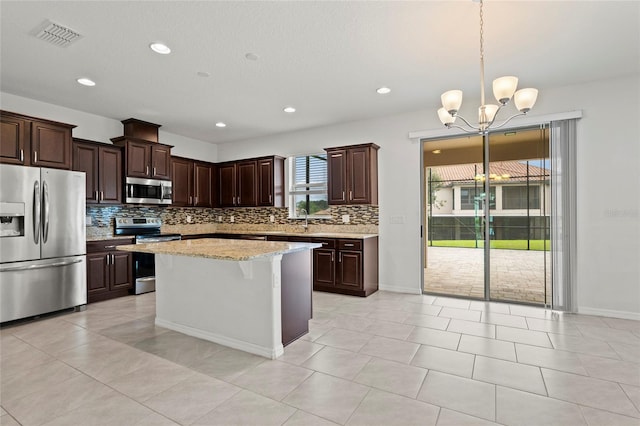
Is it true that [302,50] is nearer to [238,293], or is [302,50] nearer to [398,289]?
[238,293]

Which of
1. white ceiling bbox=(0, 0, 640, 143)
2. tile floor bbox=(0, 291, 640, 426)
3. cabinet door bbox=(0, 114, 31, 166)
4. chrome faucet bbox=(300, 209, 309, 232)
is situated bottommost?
tile floor bbox=(0, 291, 640, 426)

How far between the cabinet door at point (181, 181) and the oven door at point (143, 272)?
3.90 ft

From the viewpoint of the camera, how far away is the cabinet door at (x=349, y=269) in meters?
4.77

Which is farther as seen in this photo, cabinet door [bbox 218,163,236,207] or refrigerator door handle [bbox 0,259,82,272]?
cabinet door [bbox 218,163,236,207]

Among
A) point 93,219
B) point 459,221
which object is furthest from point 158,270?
point 459,221

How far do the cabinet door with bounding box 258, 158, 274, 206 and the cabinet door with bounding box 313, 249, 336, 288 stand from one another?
61.3 inches

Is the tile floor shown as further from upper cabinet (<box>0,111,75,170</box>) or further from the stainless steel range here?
upper cabinet (<box>0,111,75,170</box>)

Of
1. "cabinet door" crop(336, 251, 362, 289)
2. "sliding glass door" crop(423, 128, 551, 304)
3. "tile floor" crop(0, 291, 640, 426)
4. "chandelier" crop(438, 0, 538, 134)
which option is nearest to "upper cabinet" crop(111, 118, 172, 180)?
"tile floor" crop(0, 291, 640, 426)

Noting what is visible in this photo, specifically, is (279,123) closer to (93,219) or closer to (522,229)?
(93,219)

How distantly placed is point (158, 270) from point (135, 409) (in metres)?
1.80

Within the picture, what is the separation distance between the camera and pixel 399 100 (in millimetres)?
4449

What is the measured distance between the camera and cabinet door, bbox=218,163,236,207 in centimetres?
654

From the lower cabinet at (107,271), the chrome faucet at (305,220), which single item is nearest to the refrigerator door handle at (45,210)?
the lower cabinet at (107,271)

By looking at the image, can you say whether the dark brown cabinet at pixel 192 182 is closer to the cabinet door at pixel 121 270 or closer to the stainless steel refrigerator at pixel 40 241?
the cabinet door at pixel 121 270
